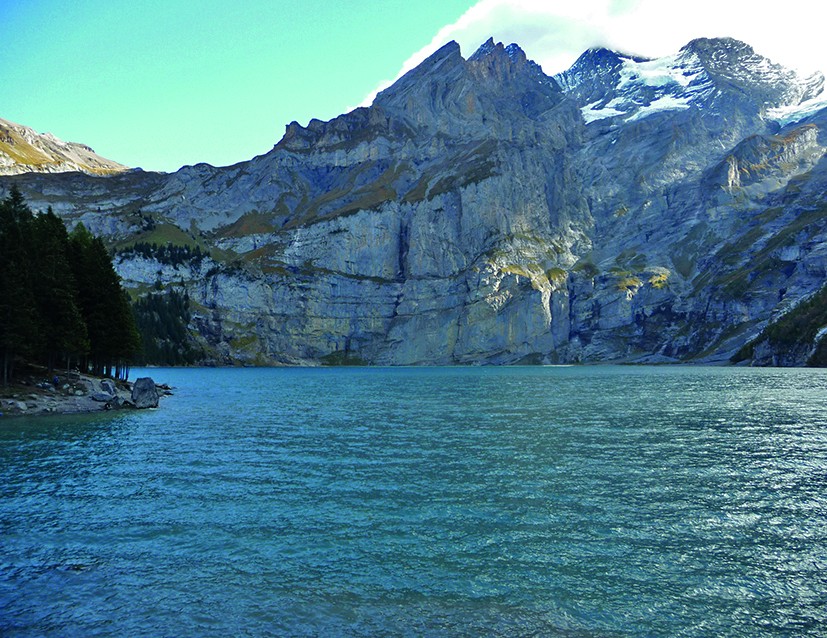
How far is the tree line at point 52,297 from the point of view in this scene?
65.3m

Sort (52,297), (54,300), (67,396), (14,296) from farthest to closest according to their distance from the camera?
(54,300)
(52,297)
(67,396)
(14,296)

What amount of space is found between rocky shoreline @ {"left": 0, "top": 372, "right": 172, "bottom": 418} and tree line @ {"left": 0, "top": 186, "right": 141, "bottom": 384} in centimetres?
275

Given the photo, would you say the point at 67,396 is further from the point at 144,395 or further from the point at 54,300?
the point at 54,300

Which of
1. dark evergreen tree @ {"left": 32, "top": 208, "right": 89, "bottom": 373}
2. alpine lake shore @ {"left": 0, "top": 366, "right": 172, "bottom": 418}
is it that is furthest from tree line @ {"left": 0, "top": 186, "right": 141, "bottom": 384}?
alpine lake shore @ {"left": 0, "top": 366, "right": 172, "bottom": 418}

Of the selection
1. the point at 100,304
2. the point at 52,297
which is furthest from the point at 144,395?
the point at 100,304

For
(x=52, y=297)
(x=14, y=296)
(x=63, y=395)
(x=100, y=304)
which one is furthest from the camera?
(x=100, y=304)

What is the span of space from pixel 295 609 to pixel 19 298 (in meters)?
64.2

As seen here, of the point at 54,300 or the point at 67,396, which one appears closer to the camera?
the point at 67,396

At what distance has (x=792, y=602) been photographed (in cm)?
1734

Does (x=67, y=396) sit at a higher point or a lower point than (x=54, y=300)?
lower

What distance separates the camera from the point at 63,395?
70250 mm

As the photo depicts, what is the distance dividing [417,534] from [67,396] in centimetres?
6285

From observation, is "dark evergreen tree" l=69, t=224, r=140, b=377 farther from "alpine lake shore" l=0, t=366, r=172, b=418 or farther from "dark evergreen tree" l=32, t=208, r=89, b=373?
"dark evergreen tree" l=32, t=208, r=89, b=373

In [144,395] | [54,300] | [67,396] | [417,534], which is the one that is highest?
[54,300]
